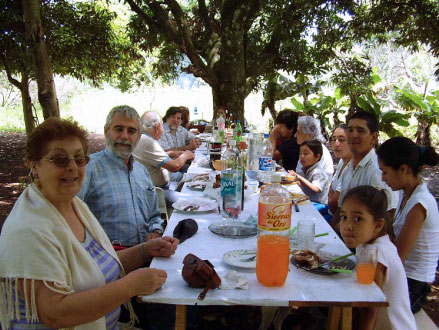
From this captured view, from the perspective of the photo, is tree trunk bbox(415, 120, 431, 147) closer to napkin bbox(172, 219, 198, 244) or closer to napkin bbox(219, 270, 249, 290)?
napkin bbox(172, 219, 198, 244)

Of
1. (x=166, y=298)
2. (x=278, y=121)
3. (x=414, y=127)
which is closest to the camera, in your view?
(x=166, y=298)

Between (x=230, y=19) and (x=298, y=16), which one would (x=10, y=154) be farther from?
(x=298, y=16)

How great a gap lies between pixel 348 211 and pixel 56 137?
1459 millimetres

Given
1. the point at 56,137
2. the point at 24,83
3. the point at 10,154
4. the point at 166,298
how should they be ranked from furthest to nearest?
the point at 10,154 < the point at 24,83 < the point at 56,137 < the point at 166,298

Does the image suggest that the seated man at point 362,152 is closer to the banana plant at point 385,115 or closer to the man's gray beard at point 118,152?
the man's gray beard at point 118,152

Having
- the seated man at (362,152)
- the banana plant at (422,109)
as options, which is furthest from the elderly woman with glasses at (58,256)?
the banana plant at (422,109)

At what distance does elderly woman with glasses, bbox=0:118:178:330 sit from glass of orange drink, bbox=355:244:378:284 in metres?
0.84

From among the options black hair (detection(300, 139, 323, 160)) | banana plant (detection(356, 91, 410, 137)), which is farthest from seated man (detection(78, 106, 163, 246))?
banana plant (detection(356, 91, 410, 137))

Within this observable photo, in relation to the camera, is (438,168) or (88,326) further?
(438,168)

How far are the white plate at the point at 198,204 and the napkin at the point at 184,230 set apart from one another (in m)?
0.36

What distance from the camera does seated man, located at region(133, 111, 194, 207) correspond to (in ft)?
13.8

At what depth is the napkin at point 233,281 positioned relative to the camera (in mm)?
1479

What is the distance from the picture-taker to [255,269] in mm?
1633

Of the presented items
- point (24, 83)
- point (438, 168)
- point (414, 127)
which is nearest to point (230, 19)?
point (24, 83)
